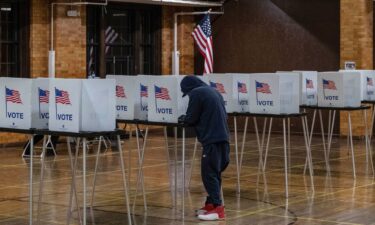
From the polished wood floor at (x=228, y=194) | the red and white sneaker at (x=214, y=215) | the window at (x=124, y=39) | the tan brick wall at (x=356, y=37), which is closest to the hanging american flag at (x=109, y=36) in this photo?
the window at (x=124, y=39)

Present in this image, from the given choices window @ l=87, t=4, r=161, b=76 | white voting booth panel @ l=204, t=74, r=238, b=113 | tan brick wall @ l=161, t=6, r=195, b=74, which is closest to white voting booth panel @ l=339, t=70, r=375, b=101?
white voting booth panel @ l=204, t=74, r=238, b=113

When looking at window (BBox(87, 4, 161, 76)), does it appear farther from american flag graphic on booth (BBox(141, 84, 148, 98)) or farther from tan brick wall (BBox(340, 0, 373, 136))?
american flag graphic on booth (BBox(141, 84, 148, 98))

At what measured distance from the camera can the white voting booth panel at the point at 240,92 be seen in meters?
13.0

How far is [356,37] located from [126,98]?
37.9ft

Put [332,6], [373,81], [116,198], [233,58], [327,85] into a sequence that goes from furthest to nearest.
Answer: [233,58] → [332,6] → [373,81] → [327,85] → [116,198]

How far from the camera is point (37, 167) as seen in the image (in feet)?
54.3

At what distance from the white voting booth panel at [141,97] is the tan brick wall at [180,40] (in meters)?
13.0

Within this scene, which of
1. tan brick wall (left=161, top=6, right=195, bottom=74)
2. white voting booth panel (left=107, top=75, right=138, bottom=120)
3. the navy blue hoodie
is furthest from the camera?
tan brick wall (left=161, top=6, right=195, bottom=74)

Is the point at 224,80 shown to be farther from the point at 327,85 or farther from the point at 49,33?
the point at 49,33

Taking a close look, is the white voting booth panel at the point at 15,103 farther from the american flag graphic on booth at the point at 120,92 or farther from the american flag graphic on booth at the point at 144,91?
the american flag graphic on booth at the point at 144,91

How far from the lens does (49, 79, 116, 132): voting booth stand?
9.41m

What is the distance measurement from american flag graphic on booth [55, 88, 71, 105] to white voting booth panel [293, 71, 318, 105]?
608cm

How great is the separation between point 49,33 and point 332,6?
732cm

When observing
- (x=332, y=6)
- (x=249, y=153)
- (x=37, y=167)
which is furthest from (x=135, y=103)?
(x=332, y=6)
